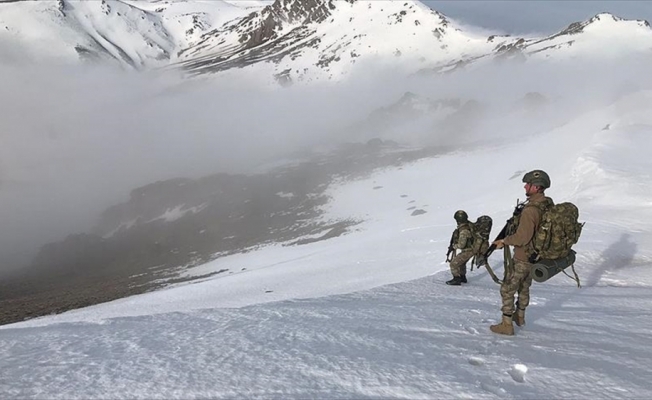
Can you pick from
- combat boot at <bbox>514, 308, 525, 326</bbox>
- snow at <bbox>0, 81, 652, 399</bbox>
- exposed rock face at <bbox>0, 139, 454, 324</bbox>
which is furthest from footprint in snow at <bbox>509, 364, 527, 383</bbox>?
exposed rock face at <bbox>0, 139, 454, 324</bbox>

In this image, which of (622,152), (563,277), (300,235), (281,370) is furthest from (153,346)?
(300,235)

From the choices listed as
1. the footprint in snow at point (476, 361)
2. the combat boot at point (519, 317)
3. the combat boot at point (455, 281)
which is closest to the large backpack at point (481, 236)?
the combat boot at point (455, 281)

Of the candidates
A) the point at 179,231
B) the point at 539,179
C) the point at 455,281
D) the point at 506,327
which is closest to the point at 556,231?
the point at 539,179

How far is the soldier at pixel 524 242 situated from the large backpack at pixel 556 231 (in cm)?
9

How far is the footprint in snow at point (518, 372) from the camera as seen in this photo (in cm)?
617

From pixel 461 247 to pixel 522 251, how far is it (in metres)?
5.75

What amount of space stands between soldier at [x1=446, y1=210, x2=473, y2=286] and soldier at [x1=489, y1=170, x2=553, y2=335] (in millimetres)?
5151

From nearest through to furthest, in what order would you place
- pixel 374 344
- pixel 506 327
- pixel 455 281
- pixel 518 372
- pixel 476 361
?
pixel 518 372
pixel 476 361
pixel 374 344
pixel 506 327
pixel 455 281

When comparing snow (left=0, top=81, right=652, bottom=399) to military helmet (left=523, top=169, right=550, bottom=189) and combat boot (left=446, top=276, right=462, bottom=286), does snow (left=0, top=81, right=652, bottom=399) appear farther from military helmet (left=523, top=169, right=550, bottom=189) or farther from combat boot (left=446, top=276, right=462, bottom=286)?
military helmet (left=523, top=169, right=550, bottom=189)

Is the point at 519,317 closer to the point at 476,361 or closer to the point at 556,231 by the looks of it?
the point at 556,231

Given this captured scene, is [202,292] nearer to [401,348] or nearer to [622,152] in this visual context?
[401,348]

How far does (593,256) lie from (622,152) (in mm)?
24879

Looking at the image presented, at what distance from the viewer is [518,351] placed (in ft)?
23.3

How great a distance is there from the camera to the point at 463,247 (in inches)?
517
